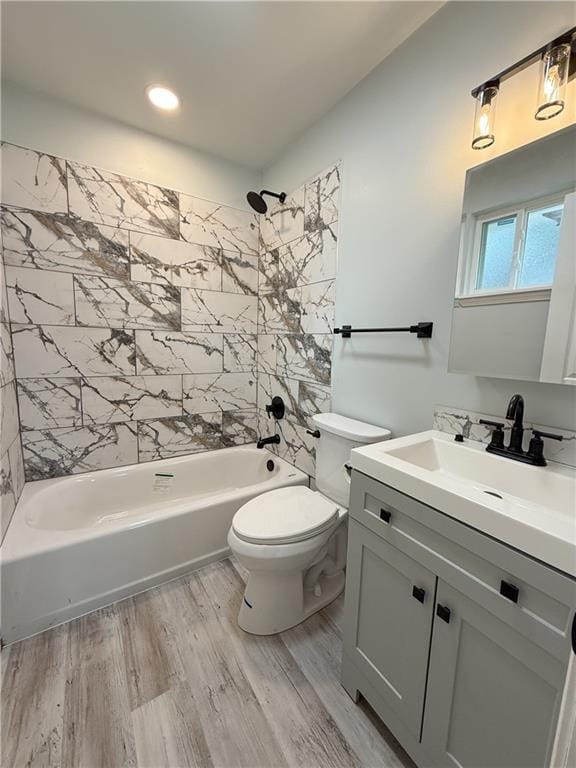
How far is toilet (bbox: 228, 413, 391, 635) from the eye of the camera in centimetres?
130

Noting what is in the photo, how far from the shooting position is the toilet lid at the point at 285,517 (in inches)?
50.9

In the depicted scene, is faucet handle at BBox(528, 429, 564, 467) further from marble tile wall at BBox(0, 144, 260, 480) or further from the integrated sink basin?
marble tile wall at BBox(0, 144, 260, 480)

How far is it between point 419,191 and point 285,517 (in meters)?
1.52

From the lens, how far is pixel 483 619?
71 centimetres

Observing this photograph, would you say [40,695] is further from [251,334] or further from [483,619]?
[251,334]

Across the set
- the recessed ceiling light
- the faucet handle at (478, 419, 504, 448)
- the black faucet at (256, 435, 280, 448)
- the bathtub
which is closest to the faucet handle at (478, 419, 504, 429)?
the faucet handle at (478, 419, 504, 448)

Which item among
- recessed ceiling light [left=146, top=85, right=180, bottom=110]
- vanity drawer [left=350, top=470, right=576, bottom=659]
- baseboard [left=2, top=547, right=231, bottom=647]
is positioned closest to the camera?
vanity drawer [left=350, top=470, right=576, bottom=659]

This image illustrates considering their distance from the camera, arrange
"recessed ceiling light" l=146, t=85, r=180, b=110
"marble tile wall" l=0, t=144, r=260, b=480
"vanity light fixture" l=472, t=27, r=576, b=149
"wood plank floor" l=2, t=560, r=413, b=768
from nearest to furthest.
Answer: "vanity light fixture" l=472, t=27, r=576, b=149 < "wood plank floor" l=2, t=560, r=413, b=768 < "recessed ceiling light" l=146, t=85, r=180, b=110 < "marble tile wall" l=0, t=144, r=260, b=480

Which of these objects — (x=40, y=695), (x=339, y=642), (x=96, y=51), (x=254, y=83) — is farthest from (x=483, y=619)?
(x=96, y=51)

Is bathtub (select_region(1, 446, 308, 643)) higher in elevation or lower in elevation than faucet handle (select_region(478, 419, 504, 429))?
lower

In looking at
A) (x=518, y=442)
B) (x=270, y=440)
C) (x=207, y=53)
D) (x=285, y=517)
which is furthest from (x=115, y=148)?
(x=518, y=442)

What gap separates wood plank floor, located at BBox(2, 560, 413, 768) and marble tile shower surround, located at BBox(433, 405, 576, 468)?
40.5 inches

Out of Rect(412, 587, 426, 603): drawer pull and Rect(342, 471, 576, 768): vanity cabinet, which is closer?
Rect(342, 471, 576, 768): vanity cabinet

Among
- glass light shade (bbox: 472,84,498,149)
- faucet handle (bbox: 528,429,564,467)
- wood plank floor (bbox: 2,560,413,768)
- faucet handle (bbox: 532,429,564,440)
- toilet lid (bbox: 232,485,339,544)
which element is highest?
glass light shade (bbox: 472,84,498,149)
